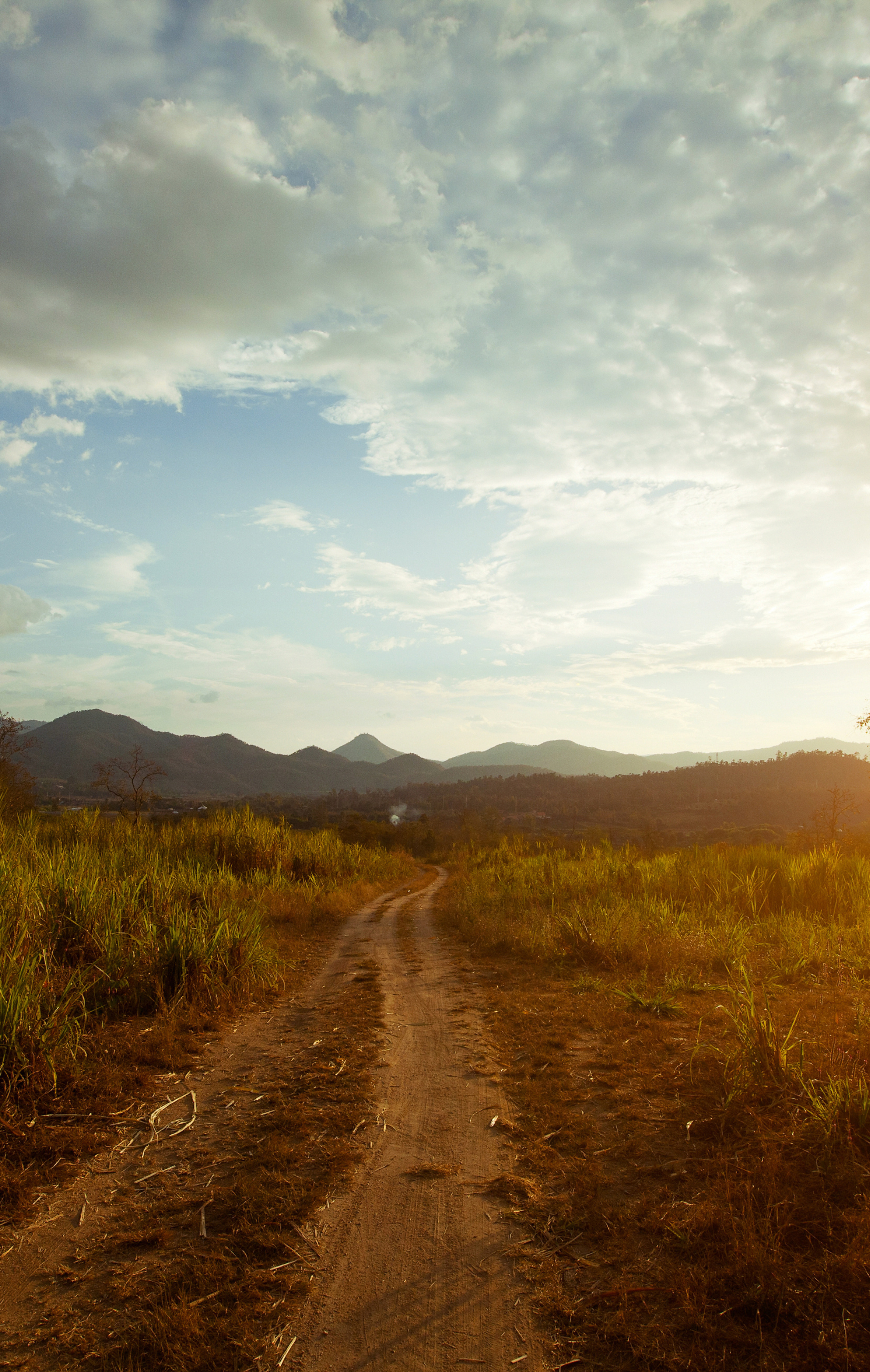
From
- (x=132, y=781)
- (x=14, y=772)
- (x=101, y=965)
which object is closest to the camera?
(x=101, y=965)

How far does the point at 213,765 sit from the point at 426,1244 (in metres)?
137

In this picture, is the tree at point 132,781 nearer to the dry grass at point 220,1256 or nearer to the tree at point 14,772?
the tree at point 14,772

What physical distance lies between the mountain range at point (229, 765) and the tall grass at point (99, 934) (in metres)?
70.6

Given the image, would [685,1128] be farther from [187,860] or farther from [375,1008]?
[187,860]

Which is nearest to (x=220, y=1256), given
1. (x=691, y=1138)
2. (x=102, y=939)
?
(x=691, y=1138)

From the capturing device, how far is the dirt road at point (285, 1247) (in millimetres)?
2410

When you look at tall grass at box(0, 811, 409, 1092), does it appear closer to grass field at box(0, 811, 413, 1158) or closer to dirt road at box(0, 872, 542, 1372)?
grass field at box(0, 811, 413, 1158)

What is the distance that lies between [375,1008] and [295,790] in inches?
4916

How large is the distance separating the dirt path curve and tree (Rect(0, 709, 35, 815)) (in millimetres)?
Answer: 10117

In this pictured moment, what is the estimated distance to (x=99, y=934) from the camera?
605 centimetres

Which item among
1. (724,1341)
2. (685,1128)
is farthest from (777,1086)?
(724,1341)

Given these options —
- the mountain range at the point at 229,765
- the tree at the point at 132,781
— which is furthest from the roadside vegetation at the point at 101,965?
the mountain range at the point at 229,765

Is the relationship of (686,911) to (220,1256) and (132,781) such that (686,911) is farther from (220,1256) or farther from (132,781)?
(132,781)

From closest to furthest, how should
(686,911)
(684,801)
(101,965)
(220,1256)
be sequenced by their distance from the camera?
(220,1256)
(101,965)
(686,911)
(684,801)
